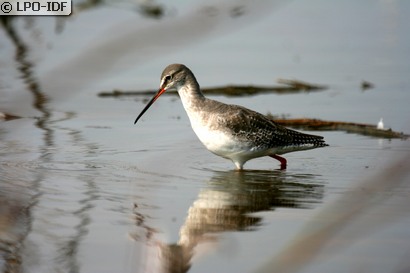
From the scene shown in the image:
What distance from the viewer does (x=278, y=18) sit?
15.5 metres

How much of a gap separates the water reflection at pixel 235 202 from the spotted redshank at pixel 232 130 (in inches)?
8.9

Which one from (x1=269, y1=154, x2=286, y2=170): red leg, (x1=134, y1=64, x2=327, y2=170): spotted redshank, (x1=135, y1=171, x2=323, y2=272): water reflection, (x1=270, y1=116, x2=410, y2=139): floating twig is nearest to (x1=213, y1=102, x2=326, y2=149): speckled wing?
(x1=134, y1=64, x2=327, y2=170): spotted redshank

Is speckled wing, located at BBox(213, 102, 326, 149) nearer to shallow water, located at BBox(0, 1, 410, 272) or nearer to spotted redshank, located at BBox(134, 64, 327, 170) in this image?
spotted redshank, located at BBox(134, 64, 327, 170)

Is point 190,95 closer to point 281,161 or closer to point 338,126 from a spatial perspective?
point 281,161

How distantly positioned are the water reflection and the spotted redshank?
0.74 ft

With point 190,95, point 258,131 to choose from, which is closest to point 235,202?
point 258,131

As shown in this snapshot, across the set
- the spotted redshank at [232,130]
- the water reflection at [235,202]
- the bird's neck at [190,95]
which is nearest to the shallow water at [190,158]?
the water reflection at [235,202]

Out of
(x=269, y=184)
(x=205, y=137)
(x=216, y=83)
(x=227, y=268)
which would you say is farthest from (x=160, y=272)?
(x=216, y=83)

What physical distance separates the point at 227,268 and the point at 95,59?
344 cm

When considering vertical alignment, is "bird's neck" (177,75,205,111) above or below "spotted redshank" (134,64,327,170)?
above

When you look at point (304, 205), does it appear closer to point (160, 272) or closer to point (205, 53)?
point (160, 272)

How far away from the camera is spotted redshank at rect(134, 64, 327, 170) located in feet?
25.8

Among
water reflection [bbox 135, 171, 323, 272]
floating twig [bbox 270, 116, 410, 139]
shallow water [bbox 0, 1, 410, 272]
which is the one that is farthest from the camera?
floating twig [bbox 270, 116, 410, 139]

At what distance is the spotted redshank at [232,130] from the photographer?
7879 mm
